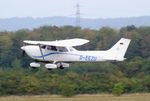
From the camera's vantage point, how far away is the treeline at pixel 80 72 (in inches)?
2704

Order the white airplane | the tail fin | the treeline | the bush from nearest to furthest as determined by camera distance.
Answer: the white airplane < the tail fin < the bush < the treeline

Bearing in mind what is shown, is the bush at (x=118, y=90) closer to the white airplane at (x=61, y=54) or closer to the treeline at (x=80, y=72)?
the treeline at (x=80, y=72)

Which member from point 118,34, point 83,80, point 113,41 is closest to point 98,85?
point 83,80

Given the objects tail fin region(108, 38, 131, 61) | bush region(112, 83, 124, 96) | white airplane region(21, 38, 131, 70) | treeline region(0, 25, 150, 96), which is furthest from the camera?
treeline region(0, 25, 150, 96)

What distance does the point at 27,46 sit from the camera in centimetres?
4678

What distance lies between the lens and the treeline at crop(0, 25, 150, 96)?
68688 millimetres

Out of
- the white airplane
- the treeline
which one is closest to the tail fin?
the white airplane

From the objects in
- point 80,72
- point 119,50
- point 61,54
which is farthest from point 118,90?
point 80,72

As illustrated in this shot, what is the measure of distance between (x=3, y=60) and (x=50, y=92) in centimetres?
2489

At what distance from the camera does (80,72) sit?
269ft

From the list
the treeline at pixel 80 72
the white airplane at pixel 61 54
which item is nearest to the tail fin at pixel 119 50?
the white airplane at pixel 61 54

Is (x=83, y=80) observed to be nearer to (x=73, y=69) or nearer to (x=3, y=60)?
(x=73, y=69)

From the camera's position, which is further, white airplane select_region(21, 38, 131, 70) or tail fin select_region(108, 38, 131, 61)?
tail fin select_region(108, 38, 131, 61)

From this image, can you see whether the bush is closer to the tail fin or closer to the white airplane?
the tail fin
